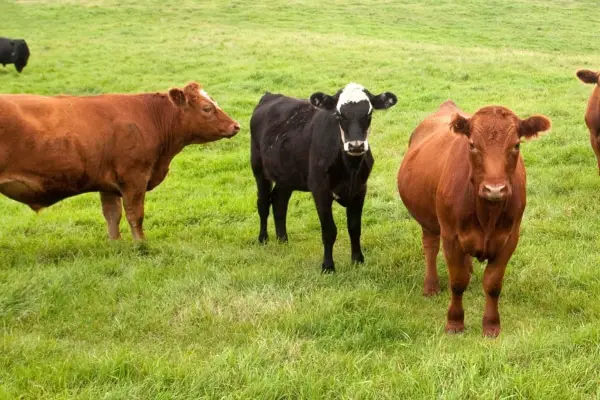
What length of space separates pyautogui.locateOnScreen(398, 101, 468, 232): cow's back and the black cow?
19.7 inches

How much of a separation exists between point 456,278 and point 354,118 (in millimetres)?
2083

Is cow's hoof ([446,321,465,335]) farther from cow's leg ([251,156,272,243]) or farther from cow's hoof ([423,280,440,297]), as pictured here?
cow's leg ([251,156,272,243])

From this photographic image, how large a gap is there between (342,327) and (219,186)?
6.06 metres

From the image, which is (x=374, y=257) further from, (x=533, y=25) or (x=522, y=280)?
(x=533, y=25)

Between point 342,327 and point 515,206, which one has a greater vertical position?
point 515,206

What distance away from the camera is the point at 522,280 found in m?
6.09

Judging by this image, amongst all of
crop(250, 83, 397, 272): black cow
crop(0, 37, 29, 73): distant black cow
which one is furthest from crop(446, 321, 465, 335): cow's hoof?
crop(0, 37, 29, 73): distant black cow

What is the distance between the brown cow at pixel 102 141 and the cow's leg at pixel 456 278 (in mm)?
4127

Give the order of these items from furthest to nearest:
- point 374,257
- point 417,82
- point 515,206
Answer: point 417,82 → point 374,257 → point 515,206

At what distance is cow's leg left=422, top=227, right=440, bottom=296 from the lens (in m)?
6.14

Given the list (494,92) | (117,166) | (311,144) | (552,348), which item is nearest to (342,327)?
(552,348)

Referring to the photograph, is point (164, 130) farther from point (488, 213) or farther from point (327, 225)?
point (488, 213)

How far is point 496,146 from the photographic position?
14.6 ft

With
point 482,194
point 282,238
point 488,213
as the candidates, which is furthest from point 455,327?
point 282,238
